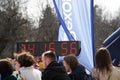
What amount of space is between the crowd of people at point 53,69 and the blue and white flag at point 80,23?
3.10m

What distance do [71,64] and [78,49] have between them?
3316 millimetres

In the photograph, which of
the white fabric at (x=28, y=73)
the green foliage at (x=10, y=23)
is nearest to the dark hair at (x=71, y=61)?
the white fabric at (x=28, y=73)

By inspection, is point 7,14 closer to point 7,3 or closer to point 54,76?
point 7,3

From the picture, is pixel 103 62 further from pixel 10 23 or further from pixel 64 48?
pixel 10 23

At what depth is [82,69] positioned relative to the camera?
8320 millimetres

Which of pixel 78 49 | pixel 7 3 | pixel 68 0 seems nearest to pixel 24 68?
pixel 78 49

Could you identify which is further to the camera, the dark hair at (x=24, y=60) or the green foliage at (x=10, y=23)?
the green foliage at (x=10, y=23)

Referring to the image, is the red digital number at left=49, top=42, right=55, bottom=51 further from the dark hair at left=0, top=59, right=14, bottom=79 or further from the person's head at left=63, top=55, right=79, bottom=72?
the dark hair at left=0, top=59, right=14, bottom=79

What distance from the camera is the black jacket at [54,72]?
756cm

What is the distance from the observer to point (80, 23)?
39.1 ft

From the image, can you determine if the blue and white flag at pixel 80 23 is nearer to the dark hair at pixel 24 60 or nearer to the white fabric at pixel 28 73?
the white fabric at pixel 28 73

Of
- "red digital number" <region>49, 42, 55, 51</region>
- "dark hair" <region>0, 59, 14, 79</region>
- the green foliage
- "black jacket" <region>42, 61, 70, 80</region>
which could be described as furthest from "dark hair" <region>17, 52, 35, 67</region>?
the green foliage

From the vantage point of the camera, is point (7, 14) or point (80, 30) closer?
point (80, 30)

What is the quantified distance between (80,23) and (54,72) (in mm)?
4476
